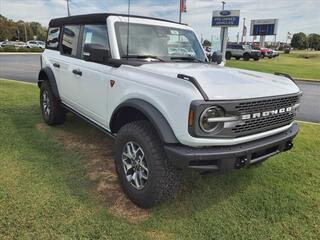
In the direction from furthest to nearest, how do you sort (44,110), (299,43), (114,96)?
(299,43) → (44,110) → (114,96)

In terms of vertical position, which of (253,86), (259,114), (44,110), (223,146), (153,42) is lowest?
(44,110)

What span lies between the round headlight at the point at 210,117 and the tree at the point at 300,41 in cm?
10874

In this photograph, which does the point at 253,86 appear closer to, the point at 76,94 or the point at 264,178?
the point at 264,178

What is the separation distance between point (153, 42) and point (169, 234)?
230cm

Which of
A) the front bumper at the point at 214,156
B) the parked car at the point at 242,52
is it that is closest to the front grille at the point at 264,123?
the front bumper at the point at 214,156

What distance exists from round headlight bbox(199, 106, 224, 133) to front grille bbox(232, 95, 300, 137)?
0.16 metres

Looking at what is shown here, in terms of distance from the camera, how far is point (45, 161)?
13.4 feet

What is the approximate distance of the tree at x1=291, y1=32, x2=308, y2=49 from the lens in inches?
3873

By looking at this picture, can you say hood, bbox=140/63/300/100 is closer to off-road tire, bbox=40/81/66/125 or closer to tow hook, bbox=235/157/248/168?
tow hook, bbox=235/157/248/168

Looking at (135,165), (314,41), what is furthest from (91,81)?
(314,41)

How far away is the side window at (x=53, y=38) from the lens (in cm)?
536

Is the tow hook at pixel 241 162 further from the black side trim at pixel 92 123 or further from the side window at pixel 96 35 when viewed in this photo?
the side window at pixel 96 35

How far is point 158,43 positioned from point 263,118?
1714 mm

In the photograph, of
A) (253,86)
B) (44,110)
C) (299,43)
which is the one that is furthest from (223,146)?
(299,43)
